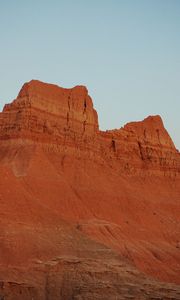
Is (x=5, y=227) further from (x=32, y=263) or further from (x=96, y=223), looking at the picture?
(x=96, y=223)

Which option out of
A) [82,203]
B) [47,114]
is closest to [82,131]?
[47,114]

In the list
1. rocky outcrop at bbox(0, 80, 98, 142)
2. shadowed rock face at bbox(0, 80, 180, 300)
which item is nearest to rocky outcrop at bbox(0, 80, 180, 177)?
rocky outcrop at bbox(0, 80, 98, 142)

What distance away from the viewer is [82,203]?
8538 cm

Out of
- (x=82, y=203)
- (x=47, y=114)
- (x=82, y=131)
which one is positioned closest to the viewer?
(x=82, y=203)

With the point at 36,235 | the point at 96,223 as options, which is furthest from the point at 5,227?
the point at 96,223

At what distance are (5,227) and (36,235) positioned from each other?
125 inches

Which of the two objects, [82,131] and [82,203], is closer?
[82,203]

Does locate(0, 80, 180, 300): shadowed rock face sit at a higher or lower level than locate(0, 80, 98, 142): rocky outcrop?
lower

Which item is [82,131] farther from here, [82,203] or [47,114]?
[82,203]

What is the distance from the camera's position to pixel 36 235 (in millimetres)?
66875

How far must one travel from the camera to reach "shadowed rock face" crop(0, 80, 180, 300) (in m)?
61.0

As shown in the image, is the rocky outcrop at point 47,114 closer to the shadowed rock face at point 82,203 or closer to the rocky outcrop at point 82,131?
the rocky outcrop at point 82,131

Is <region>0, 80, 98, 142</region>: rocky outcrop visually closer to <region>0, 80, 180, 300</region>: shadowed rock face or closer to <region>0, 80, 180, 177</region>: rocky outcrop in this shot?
<region>0, 80, 180, 177</region>: rocky outcrop

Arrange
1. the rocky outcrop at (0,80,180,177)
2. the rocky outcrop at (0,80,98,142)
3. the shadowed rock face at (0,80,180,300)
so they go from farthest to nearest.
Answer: the rocky outcrop at (0,80,180,177)
the rocky outcrop at (0,80,98,142)
the shadowed rock face at (0,80,180,300)
